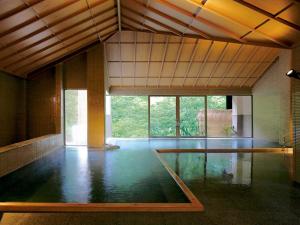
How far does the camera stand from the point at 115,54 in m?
10.7

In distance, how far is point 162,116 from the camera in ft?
45.0

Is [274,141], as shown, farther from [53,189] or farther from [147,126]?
[53,189]

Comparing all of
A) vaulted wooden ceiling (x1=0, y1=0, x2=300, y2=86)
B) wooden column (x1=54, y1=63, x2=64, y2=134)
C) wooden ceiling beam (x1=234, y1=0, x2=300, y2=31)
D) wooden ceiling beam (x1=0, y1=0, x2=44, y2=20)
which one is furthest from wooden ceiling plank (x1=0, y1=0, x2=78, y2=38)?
wooden column (x1=54, y1=63, x2=64, y2=134)

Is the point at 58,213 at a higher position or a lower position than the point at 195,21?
lower

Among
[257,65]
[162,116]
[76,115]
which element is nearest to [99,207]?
[76,115]

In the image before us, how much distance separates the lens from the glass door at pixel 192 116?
13.9 meters

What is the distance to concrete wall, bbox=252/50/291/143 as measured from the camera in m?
10.4

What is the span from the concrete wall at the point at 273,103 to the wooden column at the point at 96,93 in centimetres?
708

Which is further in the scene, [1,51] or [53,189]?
[1,51]

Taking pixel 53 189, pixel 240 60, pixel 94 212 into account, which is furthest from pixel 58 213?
pixel 240 60

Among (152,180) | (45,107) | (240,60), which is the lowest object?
(152,180)

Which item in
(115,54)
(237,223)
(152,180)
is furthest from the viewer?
(115,54)

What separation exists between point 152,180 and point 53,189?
1.84 m

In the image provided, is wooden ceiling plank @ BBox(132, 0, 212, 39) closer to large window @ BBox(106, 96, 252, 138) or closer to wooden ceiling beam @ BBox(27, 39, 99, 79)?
wooden ceiling beam @ BBox(27, 39, 99, 79)
